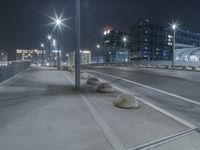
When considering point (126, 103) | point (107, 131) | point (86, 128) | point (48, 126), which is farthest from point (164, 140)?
point (126, 103)

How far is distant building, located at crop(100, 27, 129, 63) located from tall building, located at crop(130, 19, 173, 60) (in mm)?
7222

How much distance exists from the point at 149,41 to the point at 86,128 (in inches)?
5547

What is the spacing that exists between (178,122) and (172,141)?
2037mm

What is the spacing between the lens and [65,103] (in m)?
10.6

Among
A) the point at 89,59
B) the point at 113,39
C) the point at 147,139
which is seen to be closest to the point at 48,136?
the point at 147,139

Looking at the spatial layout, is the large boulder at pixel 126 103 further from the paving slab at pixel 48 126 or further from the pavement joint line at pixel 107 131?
the paving slab at pixel 48 126

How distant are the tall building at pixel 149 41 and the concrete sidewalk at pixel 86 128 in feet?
436

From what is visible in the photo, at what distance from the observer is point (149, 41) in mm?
144875

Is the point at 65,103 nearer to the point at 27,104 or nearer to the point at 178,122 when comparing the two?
the point at 27,104

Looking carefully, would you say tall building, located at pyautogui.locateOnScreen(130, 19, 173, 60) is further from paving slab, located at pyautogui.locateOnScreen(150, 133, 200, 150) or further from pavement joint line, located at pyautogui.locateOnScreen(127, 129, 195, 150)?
paving slab, located at pyautogui.locateOnScreen(150, 133, 200, 150)

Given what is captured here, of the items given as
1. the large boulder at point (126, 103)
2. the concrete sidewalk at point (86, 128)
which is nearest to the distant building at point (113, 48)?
→ the large boulder at point (126, 103)

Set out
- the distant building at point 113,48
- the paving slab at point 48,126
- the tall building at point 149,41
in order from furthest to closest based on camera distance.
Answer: the tall building at point 149,41
the distant building at point 113,48
the paving slab at point 48,126

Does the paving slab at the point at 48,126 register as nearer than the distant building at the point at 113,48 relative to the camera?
Yes

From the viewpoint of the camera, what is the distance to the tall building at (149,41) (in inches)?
5640
